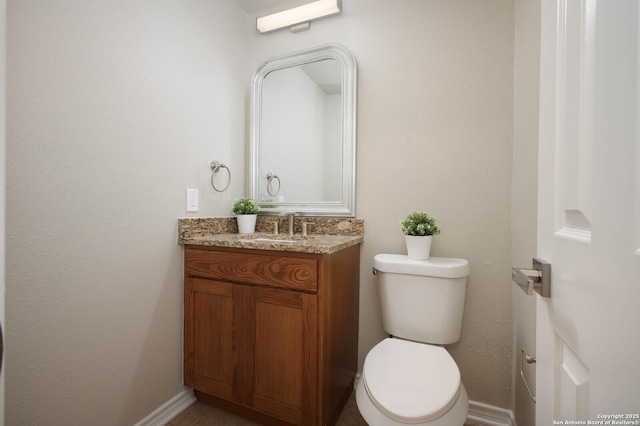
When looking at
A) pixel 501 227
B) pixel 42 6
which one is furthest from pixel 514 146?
pixel 42 6

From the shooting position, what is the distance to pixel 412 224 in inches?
53.2

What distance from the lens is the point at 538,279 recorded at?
1.73 feet

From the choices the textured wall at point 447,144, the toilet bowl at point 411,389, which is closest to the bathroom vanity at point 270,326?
the toilet bowl at point 411,389

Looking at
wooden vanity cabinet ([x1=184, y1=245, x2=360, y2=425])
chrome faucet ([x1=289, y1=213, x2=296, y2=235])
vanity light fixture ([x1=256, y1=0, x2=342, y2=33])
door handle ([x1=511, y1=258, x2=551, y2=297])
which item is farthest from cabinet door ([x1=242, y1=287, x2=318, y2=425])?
vanity light fixture ([x1=256, y1=0, x2=342, y2=33])

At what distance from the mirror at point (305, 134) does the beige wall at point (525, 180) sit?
79 cm

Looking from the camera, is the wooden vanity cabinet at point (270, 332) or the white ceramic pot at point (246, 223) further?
the white ceramic pot at point (246, 223)

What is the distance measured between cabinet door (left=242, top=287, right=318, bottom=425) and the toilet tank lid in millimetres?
402

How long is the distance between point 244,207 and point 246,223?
0.33 feet

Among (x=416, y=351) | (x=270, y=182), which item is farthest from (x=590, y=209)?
(x=270, y=182)

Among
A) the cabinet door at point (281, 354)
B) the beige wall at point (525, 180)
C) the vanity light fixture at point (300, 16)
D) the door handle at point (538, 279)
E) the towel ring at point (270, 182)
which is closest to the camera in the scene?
the door handle at point (538, 279)

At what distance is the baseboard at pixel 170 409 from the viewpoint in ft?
4.22

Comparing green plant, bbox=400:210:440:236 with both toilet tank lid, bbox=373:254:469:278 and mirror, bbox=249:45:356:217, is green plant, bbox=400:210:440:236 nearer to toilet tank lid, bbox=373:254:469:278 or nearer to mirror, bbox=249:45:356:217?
toilet tank lid, bbox=373:254:469:278

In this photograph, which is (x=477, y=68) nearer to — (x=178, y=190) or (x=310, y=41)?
(x=310, y=41)

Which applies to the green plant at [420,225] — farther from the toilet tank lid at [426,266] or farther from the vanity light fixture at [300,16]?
the vanity light fixture at [300,16]
